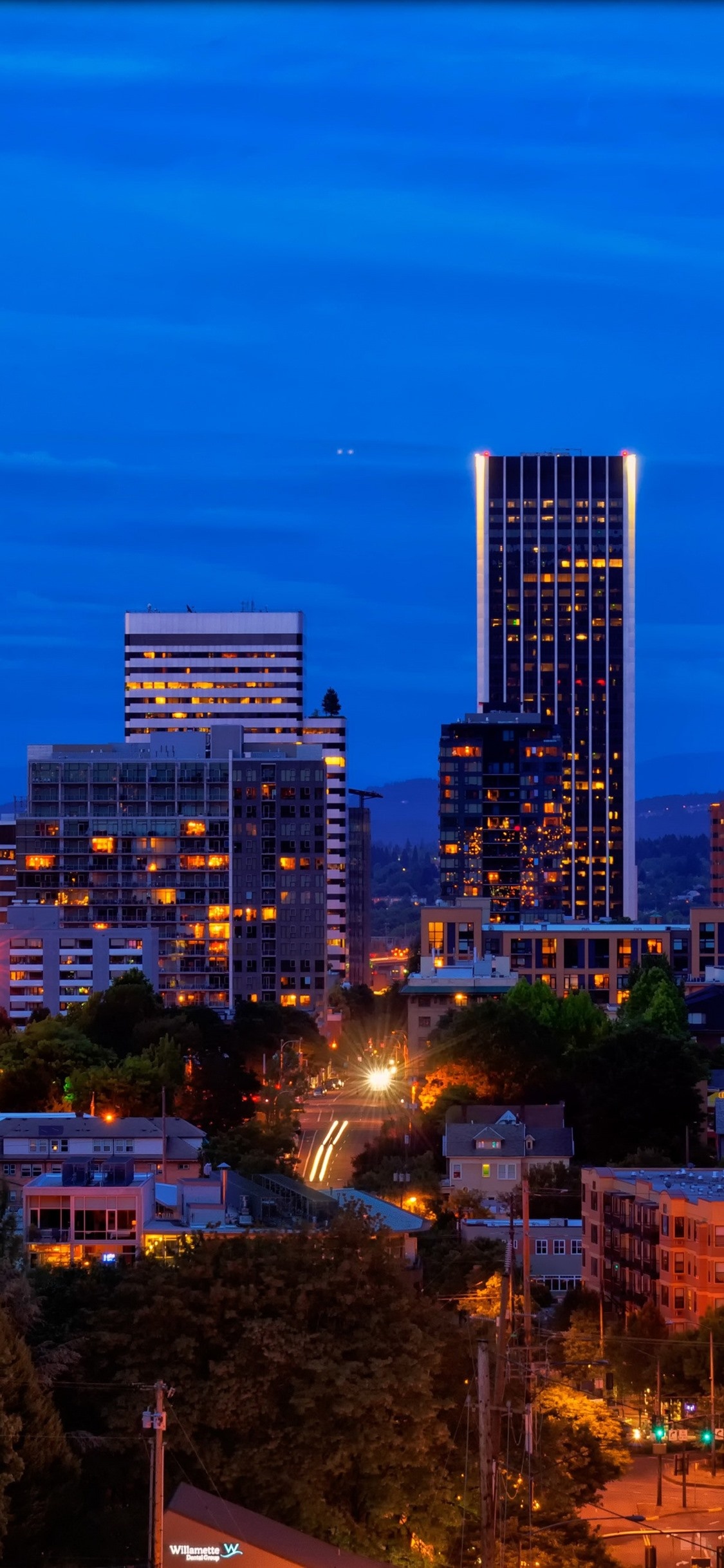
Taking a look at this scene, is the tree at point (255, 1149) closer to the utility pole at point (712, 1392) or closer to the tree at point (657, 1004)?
the utility pole at point (712, 1392)

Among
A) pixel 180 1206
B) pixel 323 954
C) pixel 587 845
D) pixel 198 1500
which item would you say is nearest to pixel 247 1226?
pixel 180 1206

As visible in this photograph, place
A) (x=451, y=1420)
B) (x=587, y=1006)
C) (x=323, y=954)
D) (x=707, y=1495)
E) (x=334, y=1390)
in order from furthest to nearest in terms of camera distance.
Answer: (x=323, y=954), (x=587, y=1006), (x=707, y=1495), (x=451, y=1420), (x=334, y=1390)

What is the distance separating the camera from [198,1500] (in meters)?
21.5

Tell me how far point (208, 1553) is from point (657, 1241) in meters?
21.6

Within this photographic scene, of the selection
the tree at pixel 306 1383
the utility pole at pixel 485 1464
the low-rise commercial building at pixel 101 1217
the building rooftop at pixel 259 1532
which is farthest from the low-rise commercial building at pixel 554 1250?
the building rooftop at pixel 259 1532

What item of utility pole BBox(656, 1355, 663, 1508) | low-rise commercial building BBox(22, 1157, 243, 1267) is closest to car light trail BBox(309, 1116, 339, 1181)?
low-rise commercial building BBox(22, 1157, 243, 1267)

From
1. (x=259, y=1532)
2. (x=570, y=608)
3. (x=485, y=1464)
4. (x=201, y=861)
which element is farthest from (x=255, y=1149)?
(x=570, y=608)

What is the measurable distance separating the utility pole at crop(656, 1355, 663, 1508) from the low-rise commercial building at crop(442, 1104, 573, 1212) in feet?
61.0

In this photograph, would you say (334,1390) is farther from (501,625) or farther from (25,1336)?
(501,625)

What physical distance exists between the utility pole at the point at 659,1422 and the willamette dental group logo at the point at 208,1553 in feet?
30.3

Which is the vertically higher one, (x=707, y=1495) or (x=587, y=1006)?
(x=587, y=1006)

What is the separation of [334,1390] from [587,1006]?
5354 cm

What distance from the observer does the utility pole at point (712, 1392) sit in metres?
30.5

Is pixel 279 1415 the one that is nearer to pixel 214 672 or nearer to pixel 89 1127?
pixel 89 1127
